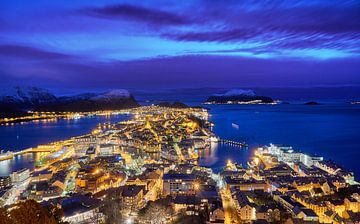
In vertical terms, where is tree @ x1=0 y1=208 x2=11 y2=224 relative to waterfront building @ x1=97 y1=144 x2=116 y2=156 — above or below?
above

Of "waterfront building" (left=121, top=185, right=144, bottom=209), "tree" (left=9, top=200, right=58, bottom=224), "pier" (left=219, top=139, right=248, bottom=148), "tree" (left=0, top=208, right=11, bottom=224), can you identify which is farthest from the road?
"pier" (left=219, top=139, right=248, bottom=148)

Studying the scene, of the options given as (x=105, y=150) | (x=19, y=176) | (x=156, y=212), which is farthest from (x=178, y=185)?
(x=105, y=150)

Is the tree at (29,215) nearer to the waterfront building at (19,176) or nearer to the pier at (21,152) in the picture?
the waterfront building at (19,176)

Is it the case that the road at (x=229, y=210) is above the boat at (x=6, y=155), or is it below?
below

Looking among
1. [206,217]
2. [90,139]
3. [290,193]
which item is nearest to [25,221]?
[206,217]

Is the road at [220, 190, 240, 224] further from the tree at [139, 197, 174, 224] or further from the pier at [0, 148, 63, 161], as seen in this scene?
the pier at [0, 148, 63, 161]

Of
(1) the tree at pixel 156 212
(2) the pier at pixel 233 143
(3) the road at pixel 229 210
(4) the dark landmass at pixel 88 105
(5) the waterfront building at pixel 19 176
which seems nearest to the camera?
(1) the tree at pixel 156 212

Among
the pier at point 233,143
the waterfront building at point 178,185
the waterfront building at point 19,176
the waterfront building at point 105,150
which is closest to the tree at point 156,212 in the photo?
the waterfront building at point 178,185

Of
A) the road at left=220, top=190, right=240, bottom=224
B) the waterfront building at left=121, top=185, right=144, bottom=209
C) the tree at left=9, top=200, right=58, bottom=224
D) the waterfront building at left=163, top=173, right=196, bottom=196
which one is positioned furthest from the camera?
the waterfront building at left=163, top=173, right=196, bottom=196

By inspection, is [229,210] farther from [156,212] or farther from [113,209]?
[113,209]

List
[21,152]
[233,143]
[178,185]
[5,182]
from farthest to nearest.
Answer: [233,143], [21,152], [5,182], [178,185]

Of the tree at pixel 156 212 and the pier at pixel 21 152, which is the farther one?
the pier at pixel 21 152

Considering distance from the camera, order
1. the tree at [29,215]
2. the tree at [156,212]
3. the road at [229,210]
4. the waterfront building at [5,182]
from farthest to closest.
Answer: the waterfront building at [5,182], the road at [229,210], the tree at [156,212], the tree at [29,215]

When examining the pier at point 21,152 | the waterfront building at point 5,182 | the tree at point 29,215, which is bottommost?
the pier at point 21,152
